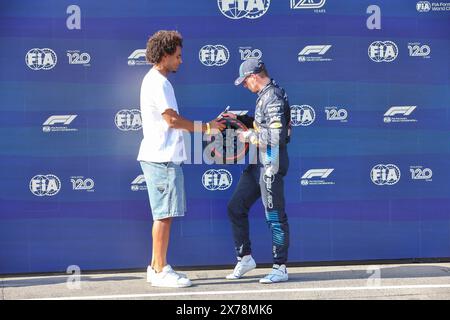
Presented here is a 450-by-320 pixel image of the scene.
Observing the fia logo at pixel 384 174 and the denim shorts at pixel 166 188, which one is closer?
the denim shorts at pixel 166 188

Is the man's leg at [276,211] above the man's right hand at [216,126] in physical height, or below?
below

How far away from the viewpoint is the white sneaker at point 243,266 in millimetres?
6266

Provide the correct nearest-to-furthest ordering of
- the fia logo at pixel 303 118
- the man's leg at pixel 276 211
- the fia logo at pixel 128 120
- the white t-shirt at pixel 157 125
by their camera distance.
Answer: the white t-shirt at pixel 157 125
the man's leg at pixel 276 211
the fia logo at pixel 128 120
the fia logo at pixel 303 118

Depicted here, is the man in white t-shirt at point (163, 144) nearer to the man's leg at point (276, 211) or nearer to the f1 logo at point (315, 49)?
the man's leg at point (276, 211)

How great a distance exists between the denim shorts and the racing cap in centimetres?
87

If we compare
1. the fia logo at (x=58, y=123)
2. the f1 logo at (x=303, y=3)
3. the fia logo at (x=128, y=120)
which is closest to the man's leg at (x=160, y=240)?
the fia logo at (x=128, y=120)

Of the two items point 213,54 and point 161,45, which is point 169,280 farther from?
point 213,54

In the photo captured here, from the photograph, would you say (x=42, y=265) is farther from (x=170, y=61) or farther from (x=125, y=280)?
(x=170, y=61)

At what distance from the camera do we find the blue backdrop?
6465 millimetres

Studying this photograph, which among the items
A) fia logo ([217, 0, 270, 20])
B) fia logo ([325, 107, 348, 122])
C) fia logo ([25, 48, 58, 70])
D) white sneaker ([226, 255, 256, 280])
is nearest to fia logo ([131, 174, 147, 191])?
white sneaker ([226, 255, 256, 280])

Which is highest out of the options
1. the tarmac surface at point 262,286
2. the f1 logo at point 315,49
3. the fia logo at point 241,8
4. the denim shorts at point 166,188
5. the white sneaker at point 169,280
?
the fia logo at point 241,8

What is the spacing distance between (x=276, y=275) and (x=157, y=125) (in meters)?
1.52
